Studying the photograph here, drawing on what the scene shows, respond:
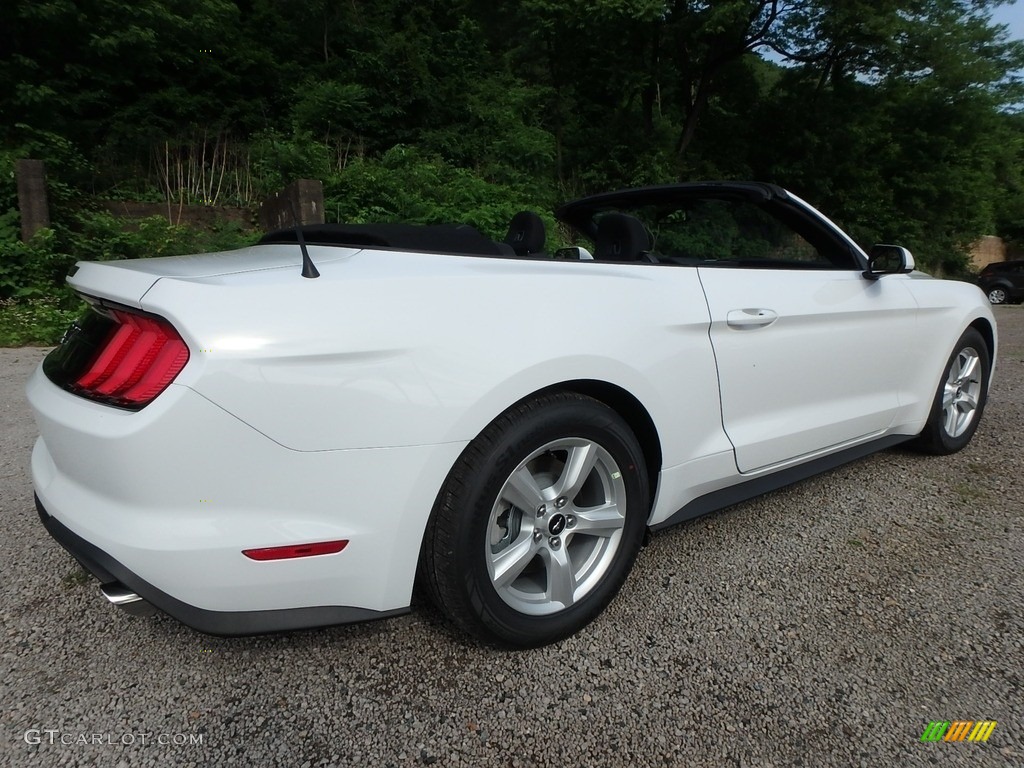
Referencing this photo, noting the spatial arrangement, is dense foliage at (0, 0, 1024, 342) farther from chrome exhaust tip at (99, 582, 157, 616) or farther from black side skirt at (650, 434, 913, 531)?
chrome exhaust tip at (99, 582, 157, 616)

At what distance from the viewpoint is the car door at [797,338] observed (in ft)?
7.35

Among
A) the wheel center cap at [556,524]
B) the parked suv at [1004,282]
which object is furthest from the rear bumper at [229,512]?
the parked suv at [1004,282]

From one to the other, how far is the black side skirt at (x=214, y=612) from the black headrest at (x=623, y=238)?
5.10ft

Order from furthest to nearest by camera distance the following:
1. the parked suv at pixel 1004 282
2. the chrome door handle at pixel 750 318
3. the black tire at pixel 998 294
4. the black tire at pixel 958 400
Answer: the black tire at pixel 998 294 → the parked suv at pixel 1004 282 → the black tire at pixel 958 400 → the chrome door handle at pixel 750 318

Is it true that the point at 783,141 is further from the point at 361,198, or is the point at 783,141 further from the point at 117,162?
the point at 117,162

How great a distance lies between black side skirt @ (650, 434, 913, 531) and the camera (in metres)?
2.21

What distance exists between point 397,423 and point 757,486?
1516 millimetres

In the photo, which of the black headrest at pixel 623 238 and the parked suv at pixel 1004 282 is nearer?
the black headrest at pixel 623 238

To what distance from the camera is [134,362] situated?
1471 millimetres

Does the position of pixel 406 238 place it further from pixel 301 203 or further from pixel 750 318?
pixel 301 203

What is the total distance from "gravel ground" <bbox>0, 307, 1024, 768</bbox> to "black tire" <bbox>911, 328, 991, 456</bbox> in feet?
3.37

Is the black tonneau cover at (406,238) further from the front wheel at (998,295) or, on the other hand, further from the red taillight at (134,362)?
the front wheel at (998,295)

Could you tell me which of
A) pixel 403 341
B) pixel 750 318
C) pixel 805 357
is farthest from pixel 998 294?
pixel 403 341

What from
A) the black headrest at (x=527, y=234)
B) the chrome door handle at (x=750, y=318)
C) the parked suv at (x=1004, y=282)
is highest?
the black headrest at (x=527, y=234)
